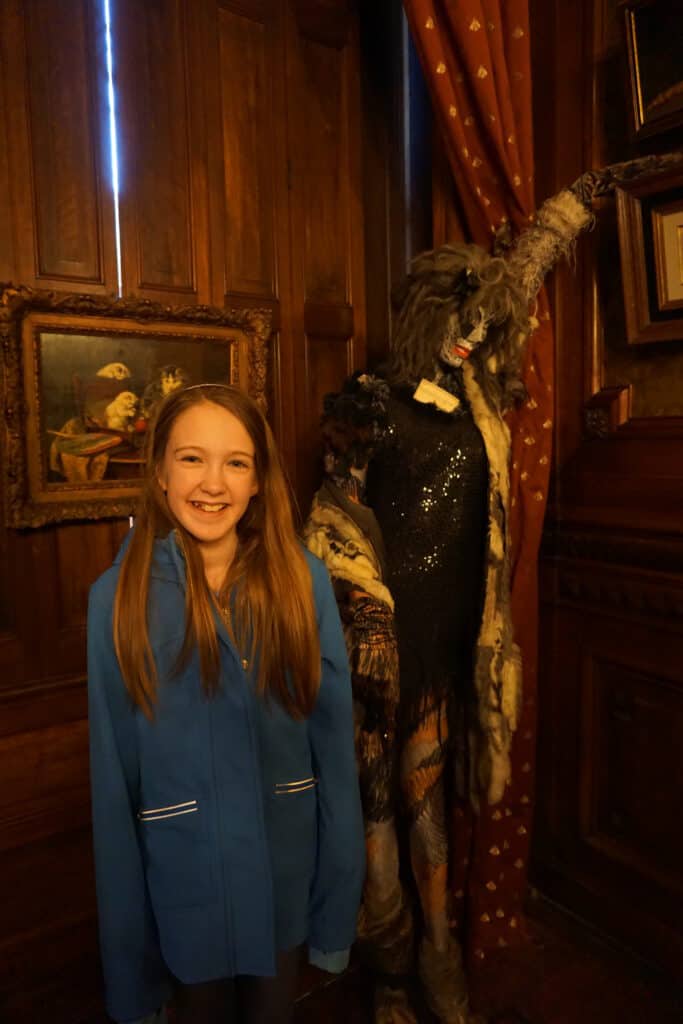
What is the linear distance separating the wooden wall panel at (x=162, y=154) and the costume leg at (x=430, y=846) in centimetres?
123

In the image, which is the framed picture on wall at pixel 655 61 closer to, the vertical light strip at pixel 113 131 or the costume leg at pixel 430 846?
the vertical light strip at pixel 113 131

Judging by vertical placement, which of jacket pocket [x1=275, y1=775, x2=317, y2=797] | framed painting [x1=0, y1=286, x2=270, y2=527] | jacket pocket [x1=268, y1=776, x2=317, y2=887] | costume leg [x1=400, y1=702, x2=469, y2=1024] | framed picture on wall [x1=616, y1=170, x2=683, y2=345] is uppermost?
framed picture on wall [x1=616, y1=170, x2=683, y2=345]

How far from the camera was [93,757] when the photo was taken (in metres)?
0.98

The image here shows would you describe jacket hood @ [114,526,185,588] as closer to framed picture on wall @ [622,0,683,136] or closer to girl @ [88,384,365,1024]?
girl @ [88,384,365,1024]

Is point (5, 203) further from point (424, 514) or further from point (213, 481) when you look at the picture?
point (424, 514)

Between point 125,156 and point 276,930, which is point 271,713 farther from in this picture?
point 125,156

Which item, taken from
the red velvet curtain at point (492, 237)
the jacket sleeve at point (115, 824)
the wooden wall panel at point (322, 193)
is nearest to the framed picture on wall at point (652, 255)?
the red velvet curtain at point (492, 237)

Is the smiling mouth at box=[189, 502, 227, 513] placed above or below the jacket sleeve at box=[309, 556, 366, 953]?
above

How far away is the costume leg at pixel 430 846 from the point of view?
1.51m

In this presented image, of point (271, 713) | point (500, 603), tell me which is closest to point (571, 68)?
point (500, 603)

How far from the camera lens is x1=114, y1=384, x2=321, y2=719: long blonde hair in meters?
0.97

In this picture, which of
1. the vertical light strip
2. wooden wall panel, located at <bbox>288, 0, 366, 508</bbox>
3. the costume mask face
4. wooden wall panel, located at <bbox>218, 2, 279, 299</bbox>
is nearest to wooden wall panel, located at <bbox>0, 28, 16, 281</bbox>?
the vertical light strip

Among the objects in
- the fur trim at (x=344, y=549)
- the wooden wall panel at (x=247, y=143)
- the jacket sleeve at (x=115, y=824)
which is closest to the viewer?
the jacket sleeve at (x=115, y=824)

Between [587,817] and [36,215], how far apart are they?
2045 mm
